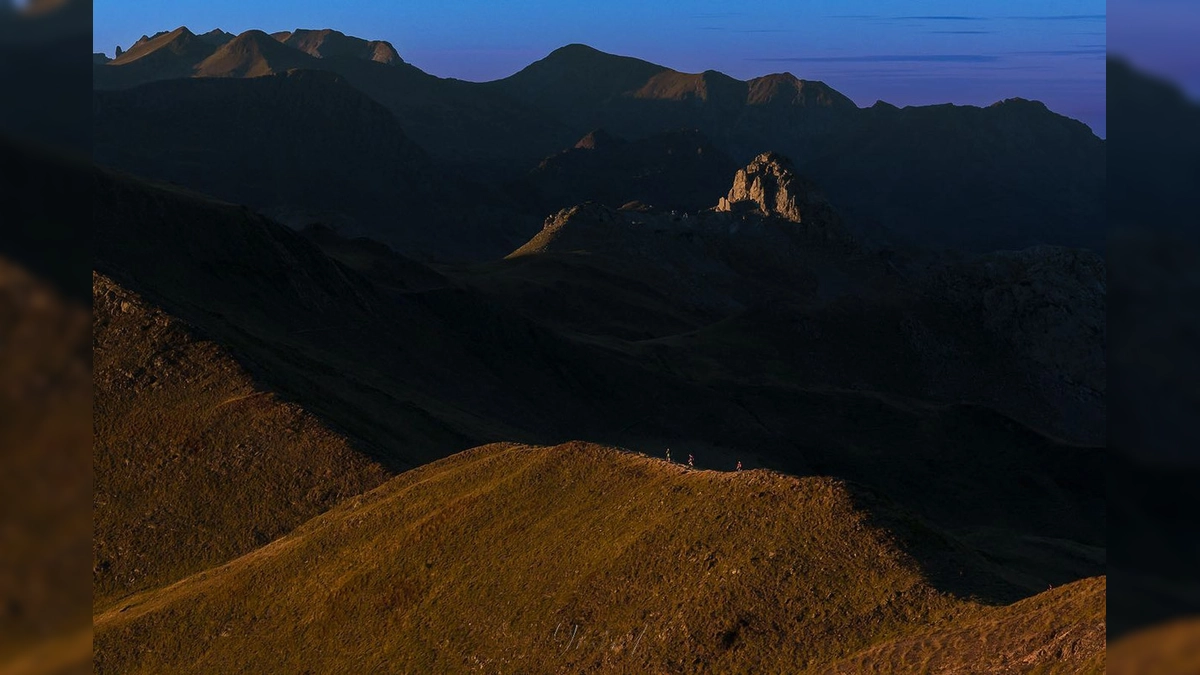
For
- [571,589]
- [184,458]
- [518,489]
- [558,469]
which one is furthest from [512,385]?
[571,589]

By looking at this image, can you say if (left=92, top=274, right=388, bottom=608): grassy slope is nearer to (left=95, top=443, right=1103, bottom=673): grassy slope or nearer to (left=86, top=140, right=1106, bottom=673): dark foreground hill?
(left=86, top=140, right=1106, bottom=673): dark foreground hill

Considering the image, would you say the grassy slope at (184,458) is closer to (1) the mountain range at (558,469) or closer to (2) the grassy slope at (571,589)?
(1) the mountain range at (558,469)

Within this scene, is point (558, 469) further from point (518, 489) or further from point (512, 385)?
point (512, 385)

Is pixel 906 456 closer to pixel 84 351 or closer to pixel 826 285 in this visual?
pixel 84 351

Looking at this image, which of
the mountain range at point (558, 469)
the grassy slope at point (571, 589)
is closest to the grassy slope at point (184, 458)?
the mountain range at point (558, 469)

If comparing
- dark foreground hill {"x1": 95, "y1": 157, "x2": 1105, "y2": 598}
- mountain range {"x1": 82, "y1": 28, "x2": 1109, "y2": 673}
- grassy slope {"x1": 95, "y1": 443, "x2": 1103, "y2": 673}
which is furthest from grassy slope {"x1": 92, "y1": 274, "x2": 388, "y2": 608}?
grassy slope {"x1": 95, "y1": 443, "x2": 1103, "y2": 673}

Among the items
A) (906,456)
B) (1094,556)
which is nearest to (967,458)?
(906,456)
